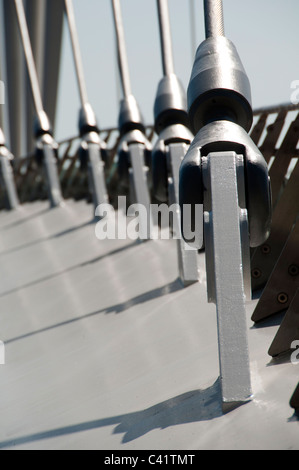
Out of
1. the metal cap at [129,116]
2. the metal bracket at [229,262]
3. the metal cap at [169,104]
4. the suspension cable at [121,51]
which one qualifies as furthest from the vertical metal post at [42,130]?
the metal bracket at [229,262]

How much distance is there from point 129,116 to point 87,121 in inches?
94.8

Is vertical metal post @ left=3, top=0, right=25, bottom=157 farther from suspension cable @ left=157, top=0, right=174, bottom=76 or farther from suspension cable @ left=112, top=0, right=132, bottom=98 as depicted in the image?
suspension cable @ left=157, top=0, right=174, bottom=76

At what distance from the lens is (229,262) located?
2.78 m

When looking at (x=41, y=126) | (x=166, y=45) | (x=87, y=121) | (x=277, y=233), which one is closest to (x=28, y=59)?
(x=41, y=126)

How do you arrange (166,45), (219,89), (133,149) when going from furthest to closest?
(133,149), (166,45), (219,89)

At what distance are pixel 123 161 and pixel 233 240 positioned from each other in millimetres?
4766

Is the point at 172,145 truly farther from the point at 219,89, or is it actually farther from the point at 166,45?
the point at 219,89

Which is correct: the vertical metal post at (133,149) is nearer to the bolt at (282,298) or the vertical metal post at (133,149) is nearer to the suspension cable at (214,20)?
the bolt at (282,298)

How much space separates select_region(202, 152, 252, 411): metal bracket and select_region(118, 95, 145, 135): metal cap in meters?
4.72

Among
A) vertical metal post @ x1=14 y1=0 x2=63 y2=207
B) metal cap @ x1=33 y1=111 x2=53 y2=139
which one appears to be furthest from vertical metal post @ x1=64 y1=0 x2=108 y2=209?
metal cap @ x1=33 y1=111 x2=53 y2=139

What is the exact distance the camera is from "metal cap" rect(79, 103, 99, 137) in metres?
9.85

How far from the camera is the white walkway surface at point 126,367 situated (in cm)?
267
